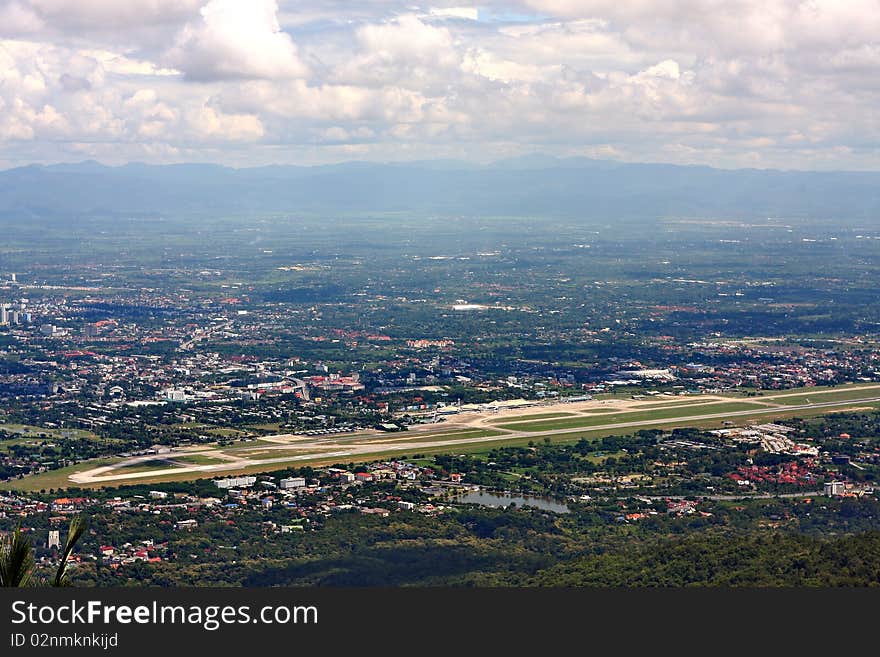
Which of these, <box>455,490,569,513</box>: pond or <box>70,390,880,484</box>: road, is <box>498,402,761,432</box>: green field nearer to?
<box>70,390,880,484</box>: road

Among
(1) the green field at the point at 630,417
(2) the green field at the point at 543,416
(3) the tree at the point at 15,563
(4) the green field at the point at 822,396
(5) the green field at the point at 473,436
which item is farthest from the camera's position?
(4) the green field at the point at 822,396

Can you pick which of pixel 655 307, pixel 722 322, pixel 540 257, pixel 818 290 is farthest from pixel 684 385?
pixel 540 257

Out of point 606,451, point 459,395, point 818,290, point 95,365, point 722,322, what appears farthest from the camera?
point 818,290

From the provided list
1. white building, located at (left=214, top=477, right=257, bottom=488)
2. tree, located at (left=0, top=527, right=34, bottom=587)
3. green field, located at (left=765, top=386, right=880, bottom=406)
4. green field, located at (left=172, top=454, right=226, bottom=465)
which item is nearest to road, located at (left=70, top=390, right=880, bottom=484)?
green field, located at (left=172, top=454, right=226, bottom=465)

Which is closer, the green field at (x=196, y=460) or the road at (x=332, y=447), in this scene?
the road at (x=332, y=447)

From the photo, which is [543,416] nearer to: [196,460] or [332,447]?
[332,447]

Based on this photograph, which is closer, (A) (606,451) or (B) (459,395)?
(A) (606,451)

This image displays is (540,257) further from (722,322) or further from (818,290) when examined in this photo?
(722,322)

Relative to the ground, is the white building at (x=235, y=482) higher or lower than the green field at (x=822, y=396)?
higher

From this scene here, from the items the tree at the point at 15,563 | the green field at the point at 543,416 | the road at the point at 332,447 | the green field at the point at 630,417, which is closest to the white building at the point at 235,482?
the road at the point at 332,447

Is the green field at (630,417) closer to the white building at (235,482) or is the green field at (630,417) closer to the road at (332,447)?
the road at (332,447)
